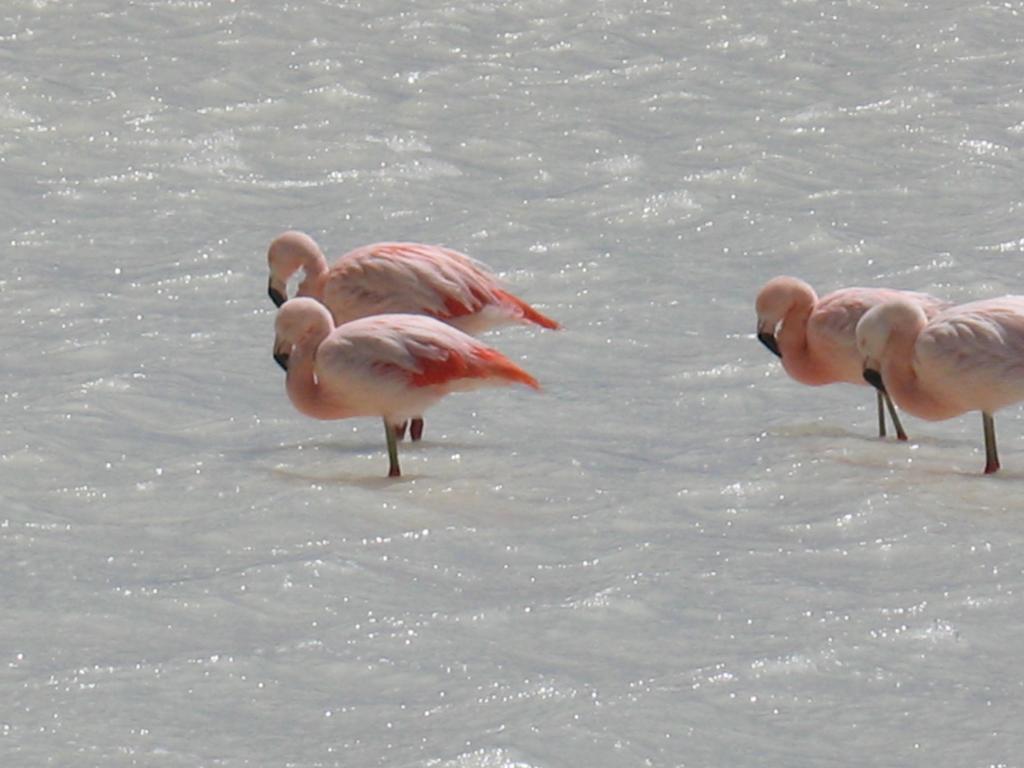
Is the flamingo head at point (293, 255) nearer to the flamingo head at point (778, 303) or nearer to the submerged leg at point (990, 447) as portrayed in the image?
the flamingo head at point (778, 303)

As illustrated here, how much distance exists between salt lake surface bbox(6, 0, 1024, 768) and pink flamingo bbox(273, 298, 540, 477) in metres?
0.22

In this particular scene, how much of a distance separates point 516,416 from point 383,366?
1010 mm

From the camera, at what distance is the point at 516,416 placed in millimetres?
7305

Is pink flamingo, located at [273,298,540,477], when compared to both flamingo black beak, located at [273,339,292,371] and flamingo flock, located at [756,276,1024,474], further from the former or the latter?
flamingo flock, located at [756,276,1024,474]

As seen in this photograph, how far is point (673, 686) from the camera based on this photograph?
4652 millimetres

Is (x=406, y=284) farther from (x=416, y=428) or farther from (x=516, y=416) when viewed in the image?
(x=516, y=416)

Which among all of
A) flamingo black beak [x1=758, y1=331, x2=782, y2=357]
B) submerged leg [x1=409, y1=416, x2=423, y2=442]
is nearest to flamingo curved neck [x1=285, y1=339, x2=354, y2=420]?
submerged leg [x1=409, y1=416, x2=423, y2=442]

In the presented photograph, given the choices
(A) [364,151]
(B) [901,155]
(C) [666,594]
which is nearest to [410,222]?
(A) [364,151]

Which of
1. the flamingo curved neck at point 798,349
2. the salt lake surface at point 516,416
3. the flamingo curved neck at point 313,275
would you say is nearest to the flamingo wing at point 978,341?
the salt lake surface at point 516,416

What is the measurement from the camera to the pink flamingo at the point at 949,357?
20.7ft

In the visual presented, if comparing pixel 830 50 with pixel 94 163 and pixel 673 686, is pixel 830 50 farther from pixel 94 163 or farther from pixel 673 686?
pixel 673 686

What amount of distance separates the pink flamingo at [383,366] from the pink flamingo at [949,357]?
40.8 inches

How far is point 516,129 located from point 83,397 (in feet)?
14.1

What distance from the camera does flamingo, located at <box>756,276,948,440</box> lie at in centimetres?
703
